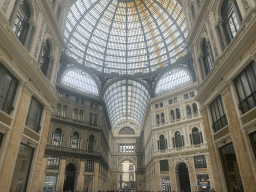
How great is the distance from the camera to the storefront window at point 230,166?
1252cm

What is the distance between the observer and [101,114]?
43594 millimetres

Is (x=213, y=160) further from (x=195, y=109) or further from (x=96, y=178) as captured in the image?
(x=96, y=178)

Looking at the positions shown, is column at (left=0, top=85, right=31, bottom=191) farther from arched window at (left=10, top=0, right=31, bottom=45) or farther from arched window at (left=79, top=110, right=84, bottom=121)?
arched window at (left=79, top=110, right=84, bottom=121)

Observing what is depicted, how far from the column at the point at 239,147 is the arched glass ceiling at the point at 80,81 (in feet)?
109

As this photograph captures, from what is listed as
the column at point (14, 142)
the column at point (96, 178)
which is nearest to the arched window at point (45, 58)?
the column at point (14, 142)

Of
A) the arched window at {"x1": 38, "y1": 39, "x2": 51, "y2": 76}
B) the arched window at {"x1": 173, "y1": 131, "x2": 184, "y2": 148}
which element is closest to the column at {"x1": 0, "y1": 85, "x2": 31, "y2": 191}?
the arched window at {"x1": 38, "y1": 39, "x2": 51, "y2": 76}

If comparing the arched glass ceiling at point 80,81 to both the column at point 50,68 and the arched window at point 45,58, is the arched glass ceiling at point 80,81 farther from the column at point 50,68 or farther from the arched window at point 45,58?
the arched window at point 45,58

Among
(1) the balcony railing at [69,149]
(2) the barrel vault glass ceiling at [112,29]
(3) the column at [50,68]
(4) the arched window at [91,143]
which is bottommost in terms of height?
(1) the balcony railing at [69,149]

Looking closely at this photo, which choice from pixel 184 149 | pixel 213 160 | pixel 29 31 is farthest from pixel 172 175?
pixel 29 31

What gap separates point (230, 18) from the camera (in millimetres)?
13469

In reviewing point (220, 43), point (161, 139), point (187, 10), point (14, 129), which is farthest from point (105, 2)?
point (14, 129)

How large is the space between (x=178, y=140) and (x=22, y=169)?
3172cm

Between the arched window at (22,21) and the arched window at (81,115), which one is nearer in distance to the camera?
the arched window at (22,21)

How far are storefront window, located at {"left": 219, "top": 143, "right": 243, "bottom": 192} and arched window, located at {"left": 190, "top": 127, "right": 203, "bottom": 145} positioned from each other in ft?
74.7
